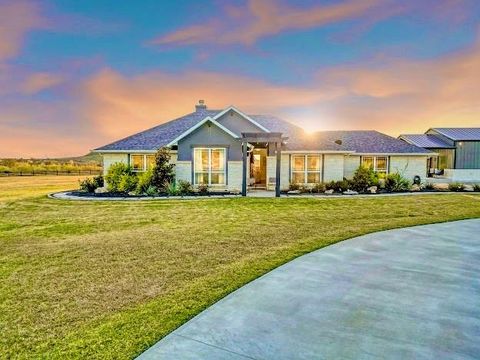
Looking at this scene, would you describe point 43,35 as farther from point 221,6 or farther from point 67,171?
point 67,171

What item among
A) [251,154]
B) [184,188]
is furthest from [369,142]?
[184,188]

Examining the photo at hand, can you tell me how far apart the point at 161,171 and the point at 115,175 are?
10.2ft

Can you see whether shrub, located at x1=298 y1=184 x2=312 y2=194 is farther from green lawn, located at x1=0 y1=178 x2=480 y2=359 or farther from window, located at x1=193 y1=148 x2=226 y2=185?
green lawn, located at x1=0 y1=178 x2=480 y2=359

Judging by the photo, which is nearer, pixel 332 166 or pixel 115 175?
pixel 115 175

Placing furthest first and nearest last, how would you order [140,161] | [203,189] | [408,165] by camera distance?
[408,165], [140,161], [203,189]

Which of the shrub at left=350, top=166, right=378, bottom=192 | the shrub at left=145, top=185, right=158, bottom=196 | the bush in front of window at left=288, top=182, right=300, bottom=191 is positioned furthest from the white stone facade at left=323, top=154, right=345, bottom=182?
the shrub at left=145, top=185, right=158, bottom=196

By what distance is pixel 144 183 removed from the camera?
796 inches

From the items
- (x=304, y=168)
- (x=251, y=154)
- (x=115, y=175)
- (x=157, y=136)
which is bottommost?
(x=115, y=175)

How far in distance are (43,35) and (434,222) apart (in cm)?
2329

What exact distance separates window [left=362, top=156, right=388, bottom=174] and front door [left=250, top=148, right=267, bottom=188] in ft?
25.1

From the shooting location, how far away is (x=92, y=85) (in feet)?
79.0

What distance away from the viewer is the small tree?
67.2 feet

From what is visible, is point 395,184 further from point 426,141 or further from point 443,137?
point 443,137

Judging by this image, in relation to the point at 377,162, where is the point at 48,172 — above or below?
below
